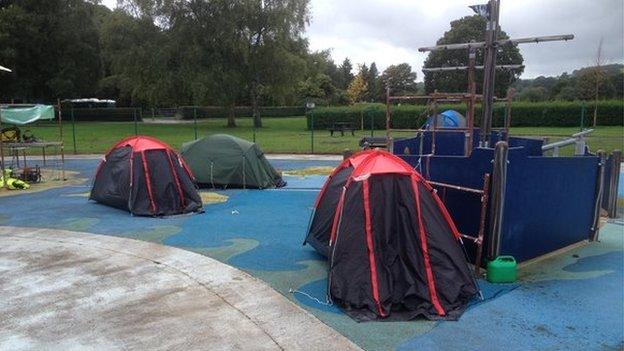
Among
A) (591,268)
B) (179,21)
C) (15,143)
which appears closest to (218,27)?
(179,21)

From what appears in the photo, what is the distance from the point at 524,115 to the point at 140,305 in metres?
36.8

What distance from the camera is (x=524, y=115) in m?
37.3

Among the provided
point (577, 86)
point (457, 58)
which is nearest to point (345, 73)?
point (457, 58)

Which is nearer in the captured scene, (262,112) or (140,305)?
(140,305)

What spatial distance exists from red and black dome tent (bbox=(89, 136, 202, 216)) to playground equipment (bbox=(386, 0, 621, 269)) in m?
4.82

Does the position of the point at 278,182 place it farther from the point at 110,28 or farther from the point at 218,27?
the point at 110,28

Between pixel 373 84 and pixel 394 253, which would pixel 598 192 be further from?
pixel 373 84

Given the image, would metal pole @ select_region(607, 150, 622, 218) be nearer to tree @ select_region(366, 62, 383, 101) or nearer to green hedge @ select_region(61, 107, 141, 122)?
green hedge @ select_region(61, 107, 141, 122)

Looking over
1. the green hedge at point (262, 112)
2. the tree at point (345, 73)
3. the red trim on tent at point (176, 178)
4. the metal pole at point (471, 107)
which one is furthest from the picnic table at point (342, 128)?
the tree at point (345, 73)

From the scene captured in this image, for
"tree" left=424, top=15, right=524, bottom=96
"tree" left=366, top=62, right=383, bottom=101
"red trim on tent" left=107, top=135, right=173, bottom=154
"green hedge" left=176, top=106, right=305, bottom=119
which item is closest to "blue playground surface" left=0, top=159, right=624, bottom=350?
"red trim on tent" left=107, top=135, right=173, bottom=154

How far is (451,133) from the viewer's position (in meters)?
9.29

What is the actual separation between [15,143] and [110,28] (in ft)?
88.8

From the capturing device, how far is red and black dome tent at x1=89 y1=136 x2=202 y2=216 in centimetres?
991

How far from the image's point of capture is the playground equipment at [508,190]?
244 inches
